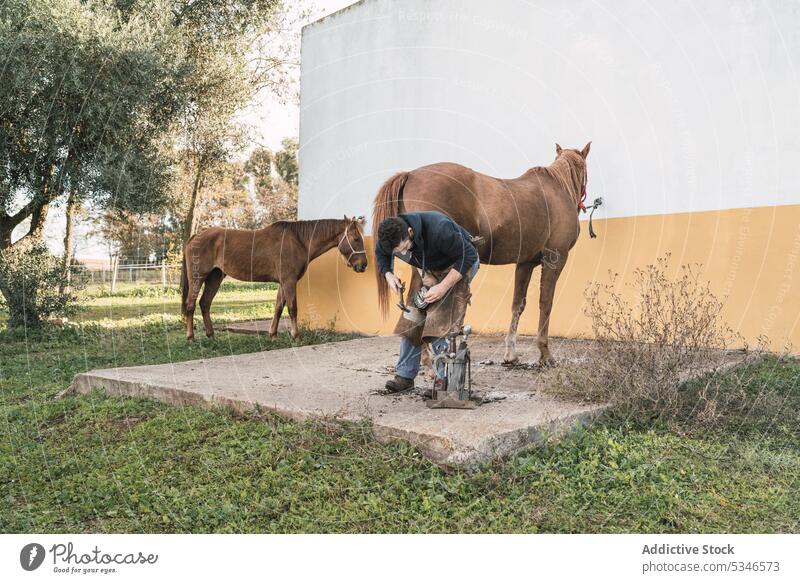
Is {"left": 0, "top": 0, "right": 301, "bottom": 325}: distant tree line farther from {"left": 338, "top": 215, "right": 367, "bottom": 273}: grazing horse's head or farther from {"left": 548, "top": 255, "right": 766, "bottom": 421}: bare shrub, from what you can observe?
{"left": 548, "top": 255, "right": 766, "bottom": 421}: bare shrub

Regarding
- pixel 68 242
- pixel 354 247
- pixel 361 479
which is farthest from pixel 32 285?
pixel 361 479

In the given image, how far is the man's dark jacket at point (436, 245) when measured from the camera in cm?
441

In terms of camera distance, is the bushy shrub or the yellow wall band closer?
the yellow wall band

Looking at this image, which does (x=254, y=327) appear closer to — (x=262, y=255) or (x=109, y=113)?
(x=262, y=255)

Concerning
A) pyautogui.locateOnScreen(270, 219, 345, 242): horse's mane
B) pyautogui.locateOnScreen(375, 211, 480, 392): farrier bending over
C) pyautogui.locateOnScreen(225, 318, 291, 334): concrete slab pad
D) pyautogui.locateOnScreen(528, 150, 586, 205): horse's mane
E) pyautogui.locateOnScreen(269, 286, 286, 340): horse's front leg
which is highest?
pyautogui.locateOnScreen(528, 150, 586, 205): horse's mane

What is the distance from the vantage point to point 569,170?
6672 mm

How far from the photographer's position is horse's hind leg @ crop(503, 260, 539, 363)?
6.32 meters

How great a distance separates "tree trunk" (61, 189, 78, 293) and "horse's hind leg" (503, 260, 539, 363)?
20.7 feet

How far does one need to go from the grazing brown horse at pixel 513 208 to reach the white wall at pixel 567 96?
122cm

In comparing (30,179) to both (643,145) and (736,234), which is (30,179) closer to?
(643,145)

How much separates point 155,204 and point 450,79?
4.41 metres

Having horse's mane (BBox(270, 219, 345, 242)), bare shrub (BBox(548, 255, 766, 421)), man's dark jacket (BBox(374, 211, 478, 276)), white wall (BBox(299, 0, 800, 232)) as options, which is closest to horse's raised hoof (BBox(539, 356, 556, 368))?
bare shrub (BBox(548, 255, 766, 421))

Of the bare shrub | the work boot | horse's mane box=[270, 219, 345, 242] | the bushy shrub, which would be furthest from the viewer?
the bushy shrub
